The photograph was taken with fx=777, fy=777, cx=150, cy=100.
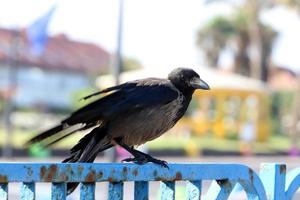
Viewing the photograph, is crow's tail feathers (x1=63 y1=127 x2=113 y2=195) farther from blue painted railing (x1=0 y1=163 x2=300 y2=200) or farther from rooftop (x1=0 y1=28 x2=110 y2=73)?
rooftop (x1=0 y1=28 x2=110 y2=73)

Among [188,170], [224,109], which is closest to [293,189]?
[188,170]

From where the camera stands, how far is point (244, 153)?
27.9 meters

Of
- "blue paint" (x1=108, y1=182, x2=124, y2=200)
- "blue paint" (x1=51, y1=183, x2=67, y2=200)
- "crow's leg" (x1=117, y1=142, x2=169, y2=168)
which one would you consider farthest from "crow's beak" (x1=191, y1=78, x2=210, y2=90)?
"blue paint" (x1=51, y1=183, x2=67, y2=200)

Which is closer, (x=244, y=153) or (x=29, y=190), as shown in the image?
(x=29, y=190)

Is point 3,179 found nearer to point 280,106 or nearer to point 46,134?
point 46,134

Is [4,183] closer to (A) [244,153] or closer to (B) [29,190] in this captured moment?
(B) [29,190]

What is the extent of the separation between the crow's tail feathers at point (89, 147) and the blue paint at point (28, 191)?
2.19 ft

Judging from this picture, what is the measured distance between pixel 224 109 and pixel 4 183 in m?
31.3

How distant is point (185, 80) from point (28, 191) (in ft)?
4.61

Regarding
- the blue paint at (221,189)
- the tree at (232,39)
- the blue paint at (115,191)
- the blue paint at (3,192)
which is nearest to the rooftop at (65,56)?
the tree at (232,39)

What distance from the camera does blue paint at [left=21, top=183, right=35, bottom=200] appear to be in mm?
2781

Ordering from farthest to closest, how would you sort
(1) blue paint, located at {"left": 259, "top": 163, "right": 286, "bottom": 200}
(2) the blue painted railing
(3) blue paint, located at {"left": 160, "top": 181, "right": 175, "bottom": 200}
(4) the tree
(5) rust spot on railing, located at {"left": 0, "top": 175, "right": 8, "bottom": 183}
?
1. (4) the tree
2. (1) blue paint, located at {"left": 259, "top": 163, "right": 286, "bottom": 200}
3. (3) blue paint, located at {"left": 160, "top": 181, "right": 175, "bottom": 200}
4. (2) the blue painted railing
5. (5) rust spot on railing, located at {"left": 0, "top": 175, "right": 8, "bottom": 183}

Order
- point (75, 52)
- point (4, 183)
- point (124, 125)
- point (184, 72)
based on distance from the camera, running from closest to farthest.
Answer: point (4, 183) → point (124, 125) → point (184, 72) → point (75, 52)

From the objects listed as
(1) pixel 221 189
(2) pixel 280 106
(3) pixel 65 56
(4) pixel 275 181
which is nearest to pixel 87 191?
(1) pixel 221 189
